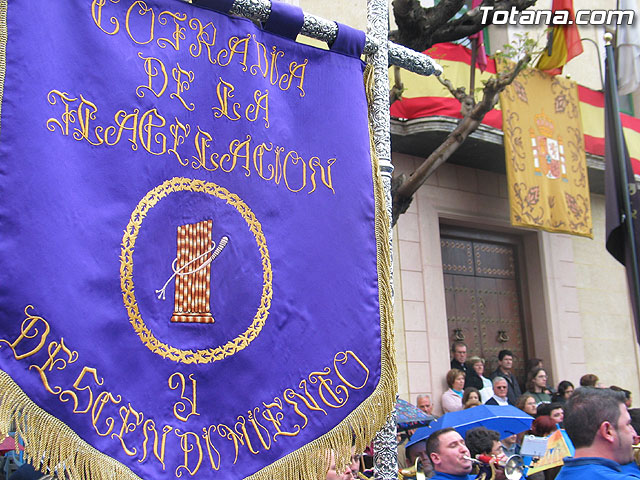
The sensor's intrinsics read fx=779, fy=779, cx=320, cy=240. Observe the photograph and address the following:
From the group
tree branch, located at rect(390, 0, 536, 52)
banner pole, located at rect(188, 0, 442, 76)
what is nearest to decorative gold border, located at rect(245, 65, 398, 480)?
banner pole, located at rect(188, 0, 442, 76)

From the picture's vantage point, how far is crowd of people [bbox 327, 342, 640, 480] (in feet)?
11.4

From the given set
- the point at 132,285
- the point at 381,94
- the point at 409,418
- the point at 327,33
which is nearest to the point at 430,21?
the point at 409,418

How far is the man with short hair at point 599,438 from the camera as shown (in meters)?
3.41

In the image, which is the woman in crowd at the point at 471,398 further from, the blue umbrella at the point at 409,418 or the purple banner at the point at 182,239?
the purple banner at the point at 182,239

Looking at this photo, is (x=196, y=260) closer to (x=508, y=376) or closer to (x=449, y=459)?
(x=449, y=459)

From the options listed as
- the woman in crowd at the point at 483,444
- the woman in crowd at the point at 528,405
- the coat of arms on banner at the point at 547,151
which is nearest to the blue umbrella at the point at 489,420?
the woman in crowd at the point at 483,444

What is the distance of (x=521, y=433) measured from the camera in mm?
7207

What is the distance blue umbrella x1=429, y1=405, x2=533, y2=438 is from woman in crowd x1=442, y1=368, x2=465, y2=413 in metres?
2.00

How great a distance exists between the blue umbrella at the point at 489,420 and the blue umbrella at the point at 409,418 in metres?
0.43

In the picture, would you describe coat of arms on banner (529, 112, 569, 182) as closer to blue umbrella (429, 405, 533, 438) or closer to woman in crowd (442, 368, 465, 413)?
woman in crowd (442, 368, 465, 413)

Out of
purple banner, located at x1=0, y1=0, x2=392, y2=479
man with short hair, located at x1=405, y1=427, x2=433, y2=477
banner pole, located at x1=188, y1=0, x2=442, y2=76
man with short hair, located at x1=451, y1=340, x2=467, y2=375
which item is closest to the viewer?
purple banner, located at x1=0, y1=0, x2=392, y2=479

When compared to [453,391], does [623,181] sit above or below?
above

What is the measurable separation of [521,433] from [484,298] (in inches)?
169

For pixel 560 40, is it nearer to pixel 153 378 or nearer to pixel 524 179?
pixel 524 179
